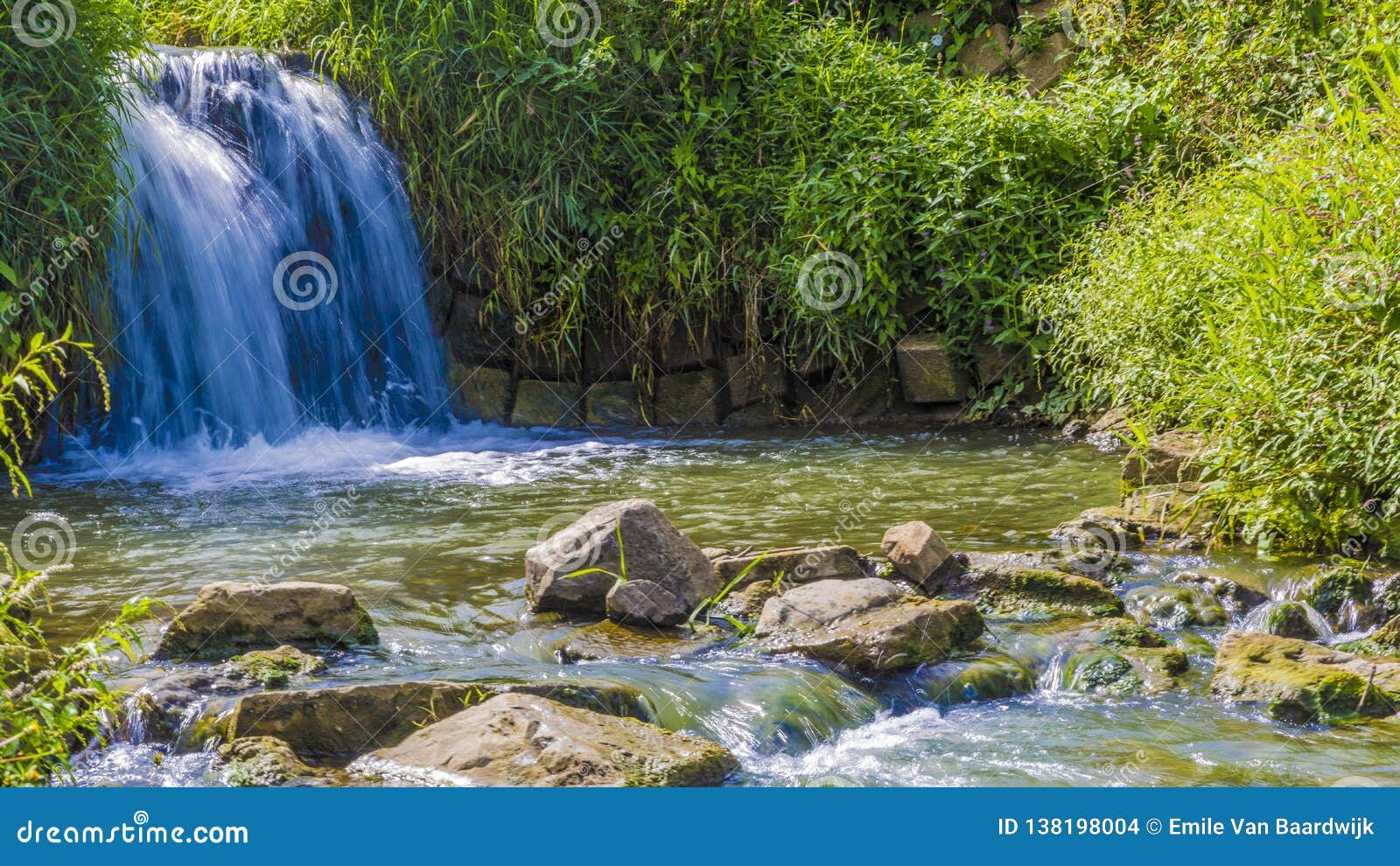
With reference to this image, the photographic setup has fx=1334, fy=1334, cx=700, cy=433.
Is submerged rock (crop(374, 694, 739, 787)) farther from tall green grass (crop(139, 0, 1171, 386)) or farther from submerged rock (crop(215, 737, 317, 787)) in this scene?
tall green grass (crop(139, 0, 1171, 386))

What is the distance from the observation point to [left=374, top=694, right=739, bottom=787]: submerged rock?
3023 mm

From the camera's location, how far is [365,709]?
136 inches

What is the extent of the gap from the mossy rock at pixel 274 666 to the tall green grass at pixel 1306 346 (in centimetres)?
334

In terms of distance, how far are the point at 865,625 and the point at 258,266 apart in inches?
218

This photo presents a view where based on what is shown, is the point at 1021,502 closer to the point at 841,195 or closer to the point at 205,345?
the point at 841,195

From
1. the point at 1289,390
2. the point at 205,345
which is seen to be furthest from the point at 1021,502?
the point at 205,345

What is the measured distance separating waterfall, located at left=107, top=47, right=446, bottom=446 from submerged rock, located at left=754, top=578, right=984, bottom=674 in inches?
184

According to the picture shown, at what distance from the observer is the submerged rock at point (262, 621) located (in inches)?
157

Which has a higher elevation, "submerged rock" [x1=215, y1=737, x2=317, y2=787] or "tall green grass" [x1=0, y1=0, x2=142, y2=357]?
"tall green grass" [x1=0, y1=0, x2=142, y2=357]

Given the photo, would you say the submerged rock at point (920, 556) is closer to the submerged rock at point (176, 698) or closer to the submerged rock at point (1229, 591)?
the submerged rock at point (1229, 591)

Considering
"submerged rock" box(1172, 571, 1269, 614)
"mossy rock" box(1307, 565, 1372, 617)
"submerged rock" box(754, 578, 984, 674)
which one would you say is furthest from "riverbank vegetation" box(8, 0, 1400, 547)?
"submerged rock" box(754, 578, 984, 674)

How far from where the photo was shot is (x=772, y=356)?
29.8 ft

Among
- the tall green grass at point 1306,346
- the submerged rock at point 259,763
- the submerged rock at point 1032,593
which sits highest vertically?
the tall green grass at point 1306,346

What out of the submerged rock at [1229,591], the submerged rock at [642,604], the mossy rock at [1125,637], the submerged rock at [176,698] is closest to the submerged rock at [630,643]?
the submerged rock at [642,604]
